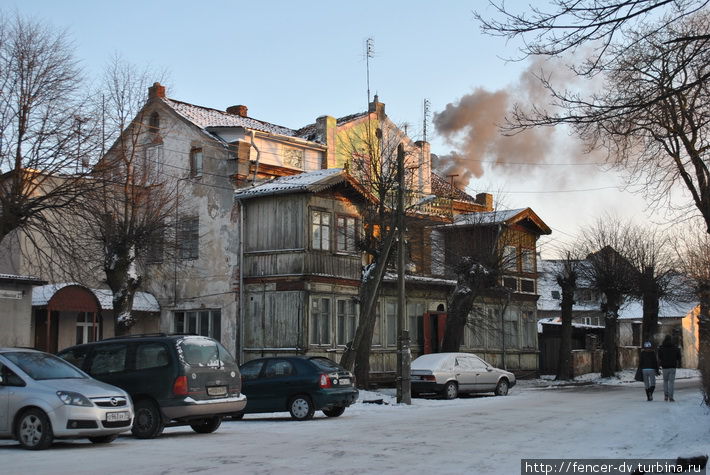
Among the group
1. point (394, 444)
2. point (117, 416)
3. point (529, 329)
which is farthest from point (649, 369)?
point (529, 329)

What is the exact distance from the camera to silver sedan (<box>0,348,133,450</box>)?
13.2m

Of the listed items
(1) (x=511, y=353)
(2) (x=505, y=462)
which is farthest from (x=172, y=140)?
(2) (x=505, y=462)

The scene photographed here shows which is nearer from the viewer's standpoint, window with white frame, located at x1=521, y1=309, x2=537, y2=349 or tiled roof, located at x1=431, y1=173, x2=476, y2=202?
window with white frame, located at x1=521, y1=309, x2=537, y2=349

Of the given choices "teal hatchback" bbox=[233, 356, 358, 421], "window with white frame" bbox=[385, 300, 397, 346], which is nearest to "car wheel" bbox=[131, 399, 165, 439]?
"teal hatchback" bbox=[233, 356, 358, 421]

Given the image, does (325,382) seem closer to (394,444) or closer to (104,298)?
(394,444)

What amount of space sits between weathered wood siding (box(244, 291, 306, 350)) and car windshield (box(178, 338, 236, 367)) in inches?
587

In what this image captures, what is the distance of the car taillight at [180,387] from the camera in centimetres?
1535

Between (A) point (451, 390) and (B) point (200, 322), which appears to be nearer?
(A) point (451, 390)

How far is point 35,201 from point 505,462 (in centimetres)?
1356

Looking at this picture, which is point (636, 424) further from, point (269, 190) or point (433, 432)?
point (269, 190)

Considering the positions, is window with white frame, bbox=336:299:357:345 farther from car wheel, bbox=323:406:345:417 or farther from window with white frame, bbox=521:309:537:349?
window with white frame, bbox=521:309:537:349

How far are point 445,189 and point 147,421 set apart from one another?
37036 millimetres

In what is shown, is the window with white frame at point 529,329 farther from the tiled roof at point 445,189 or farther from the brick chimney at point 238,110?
the brick chimney at point 238,110

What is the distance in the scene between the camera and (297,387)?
1970 cm
